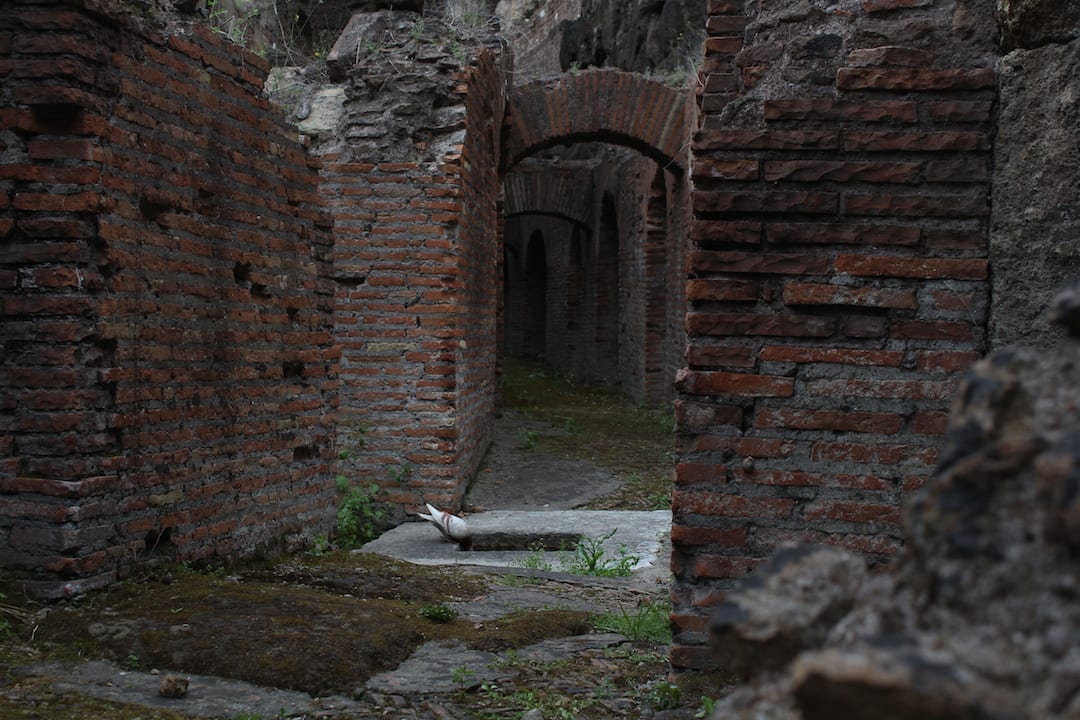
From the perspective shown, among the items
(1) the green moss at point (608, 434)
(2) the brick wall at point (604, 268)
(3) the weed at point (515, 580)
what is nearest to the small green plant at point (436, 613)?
(3) the weed at point (515, 580)

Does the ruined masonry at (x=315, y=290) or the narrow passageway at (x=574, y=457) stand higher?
the ruined masonry at (x=315, y=290)

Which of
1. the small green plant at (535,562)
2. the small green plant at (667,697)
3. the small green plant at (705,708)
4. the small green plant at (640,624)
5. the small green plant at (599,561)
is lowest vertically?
the small green plant at (535,562)

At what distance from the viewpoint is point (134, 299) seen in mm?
3623

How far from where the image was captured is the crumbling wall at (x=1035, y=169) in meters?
2.62

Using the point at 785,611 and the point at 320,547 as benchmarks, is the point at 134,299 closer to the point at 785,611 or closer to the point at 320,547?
the point at 320,547

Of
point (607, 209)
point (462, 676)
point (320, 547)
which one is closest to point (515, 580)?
point (320, 547)

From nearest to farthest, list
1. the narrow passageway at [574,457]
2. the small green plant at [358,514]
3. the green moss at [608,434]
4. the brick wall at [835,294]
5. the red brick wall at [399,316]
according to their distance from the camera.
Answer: the brick wall at [835,294] → the small green plant at [358,514] → the red brick wall at [399,316] → the narrow passageway at [574,457] → the green moss at [608,434]

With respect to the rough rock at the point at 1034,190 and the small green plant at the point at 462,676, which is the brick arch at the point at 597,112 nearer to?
the rough rock at the point at 1034,190

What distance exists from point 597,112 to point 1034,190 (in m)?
7.63

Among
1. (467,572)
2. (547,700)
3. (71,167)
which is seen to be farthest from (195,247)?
(547,700)

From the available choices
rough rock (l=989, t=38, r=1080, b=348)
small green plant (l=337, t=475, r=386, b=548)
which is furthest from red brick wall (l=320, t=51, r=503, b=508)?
rough rock (l=989, t=38, r=1080, b=348)

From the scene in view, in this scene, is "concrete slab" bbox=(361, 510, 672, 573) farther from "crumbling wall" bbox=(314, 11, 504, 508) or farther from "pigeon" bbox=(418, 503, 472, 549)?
"crumbling wall" bbox=(314, 11, 504, 508)

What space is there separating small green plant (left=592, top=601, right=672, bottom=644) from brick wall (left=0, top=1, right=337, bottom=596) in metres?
1.69

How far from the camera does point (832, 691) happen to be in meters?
0.82
